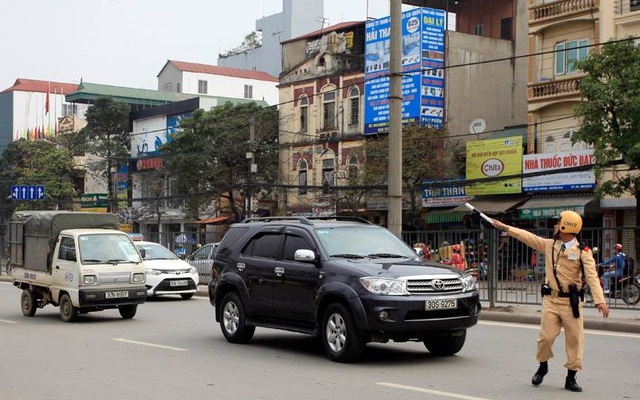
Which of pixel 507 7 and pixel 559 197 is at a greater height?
pixel 507 7

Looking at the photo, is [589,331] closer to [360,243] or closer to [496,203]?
[360,243]

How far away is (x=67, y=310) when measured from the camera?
1823cm

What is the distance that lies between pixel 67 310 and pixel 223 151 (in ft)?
108

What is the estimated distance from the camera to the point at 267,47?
9225 cm

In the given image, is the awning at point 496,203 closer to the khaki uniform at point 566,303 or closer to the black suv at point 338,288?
the black suv at point 338,288

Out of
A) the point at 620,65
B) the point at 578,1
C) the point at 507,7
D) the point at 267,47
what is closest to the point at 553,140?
the point at 578,1

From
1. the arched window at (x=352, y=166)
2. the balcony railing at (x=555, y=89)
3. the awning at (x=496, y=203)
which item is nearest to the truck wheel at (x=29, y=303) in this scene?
the awning at (x=496, y=203)

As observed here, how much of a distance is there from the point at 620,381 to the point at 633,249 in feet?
26.7

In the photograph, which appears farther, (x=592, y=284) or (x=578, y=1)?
(x=578, y=1)

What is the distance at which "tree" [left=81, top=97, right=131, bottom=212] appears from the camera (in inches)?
2552

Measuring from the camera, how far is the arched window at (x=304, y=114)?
165 ft

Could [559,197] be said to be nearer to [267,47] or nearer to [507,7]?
[507,7]

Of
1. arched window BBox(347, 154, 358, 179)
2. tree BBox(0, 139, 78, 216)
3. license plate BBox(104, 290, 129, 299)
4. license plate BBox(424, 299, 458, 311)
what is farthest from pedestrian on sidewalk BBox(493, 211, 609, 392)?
tree BBox(0, 139, 78, 216)

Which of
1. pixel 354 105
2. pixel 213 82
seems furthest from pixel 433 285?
pixel 213 82
